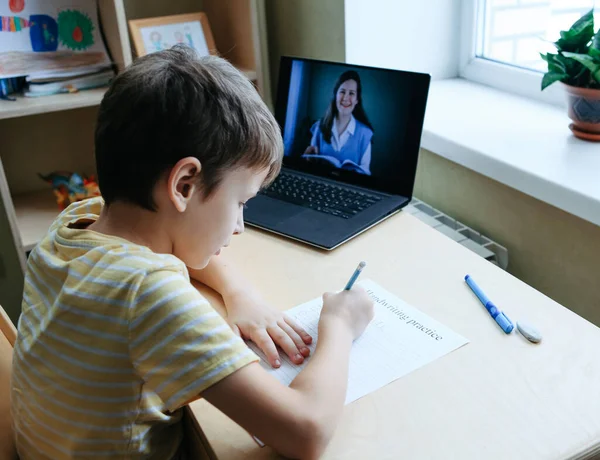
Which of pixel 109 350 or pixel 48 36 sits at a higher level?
pixel 48 36

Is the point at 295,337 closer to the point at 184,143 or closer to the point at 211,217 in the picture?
the point at 211,217

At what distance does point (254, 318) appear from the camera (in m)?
0.85

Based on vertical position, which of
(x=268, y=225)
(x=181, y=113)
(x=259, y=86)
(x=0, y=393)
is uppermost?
(x=181, y=113)

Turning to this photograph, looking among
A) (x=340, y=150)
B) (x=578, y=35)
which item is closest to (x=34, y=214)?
(x=340, y=150)

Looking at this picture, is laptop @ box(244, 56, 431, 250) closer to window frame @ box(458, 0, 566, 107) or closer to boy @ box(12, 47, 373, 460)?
boy @ box(12, 47, 373, 460)

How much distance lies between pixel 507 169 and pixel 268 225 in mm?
465

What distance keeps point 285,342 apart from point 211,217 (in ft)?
0.63

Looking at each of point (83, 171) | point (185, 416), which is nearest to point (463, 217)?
point (185, 416)

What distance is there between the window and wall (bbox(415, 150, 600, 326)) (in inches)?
14.5

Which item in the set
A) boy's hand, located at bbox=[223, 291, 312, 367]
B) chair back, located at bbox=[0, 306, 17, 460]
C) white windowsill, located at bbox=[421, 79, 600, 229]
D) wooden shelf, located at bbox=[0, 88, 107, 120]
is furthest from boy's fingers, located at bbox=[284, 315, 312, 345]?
wooden shelf, located at bbox=[0, 88, 107, 120]

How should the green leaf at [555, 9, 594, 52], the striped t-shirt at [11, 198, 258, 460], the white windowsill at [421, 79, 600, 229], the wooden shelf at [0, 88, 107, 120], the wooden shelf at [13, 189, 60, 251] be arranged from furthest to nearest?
the wooden shelf at [13, 189, 60, 251] → the wooden shelf at [0, 88, 107, 120] → the green leaf at [555, 9, 594, 52] → the white windowsill at [421, 79, 600, 229] → the striped t-shirt at [11, 198, 258, 460]

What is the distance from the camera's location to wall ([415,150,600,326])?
1.06 m

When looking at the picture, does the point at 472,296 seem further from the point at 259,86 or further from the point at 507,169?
the point at 259,86

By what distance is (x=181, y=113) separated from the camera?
692 mm
